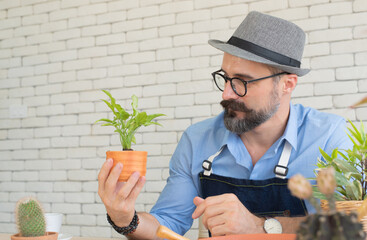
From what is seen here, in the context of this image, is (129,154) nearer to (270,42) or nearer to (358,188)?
(358,188)

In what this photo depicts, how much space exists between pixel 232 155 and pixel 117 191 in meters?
0.68

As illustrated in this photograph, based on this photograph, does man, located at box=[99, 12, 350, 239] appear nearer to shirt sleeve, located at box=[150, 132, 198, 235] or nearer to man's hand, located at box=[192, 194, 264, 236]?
shirt sleeve, located at box=[150, 132, 198, 235]

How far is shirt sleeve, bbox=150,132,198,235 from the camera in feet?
6.23

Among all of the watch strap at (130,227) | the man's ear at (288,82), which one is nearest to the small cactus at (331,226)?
the watch strap at (130,227)

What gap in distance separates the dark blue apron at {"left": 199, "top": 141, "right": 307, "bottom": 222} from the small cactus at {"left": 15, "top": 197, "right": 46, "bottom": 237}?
2.86 feet

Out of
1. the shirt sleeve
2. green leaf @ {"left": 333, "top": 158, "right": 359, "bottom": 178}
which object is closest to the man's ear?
the shirt sleeve

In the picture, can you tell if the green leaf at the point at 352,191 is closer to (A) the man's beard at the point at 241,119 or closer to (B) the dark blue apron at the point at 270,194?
(B) the dark blue apron at the point at 270,194

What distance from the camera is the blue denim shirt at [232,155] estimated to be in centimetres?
178

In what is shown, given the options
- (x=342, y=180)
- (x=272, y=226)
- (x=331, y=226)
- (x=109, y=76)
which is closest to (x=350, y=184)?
(x=342, y=180)

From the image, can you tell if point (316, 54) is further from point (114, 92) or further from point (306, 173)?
point (114, 92)

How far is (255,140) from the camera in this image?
193 centimetres

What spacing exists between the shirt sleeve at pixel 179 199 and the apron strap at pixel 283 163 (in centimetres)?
43

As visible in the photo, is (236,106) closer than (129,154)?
No

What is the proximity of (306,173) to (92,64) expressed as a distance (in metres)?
2.11
